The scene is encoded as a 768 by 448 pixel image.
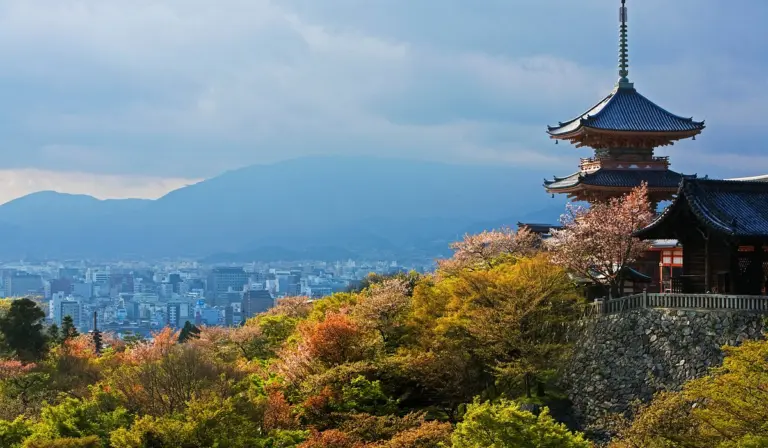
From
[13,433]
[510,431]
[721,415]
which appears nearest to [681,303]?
[721,415]

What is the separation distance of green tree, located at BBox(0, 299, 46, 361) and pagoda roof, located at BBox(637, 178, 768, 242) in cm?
2428

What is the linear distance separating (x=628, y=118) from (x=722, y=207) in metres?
11.7

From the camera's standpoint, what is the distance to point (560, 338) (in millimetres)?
27047

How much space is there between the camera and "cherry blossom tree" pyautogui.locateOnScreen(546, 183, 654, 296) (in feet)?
93.1

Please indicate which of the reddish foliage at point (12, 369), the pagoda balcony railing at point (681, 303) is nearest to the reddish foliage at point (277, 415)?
the pagoda balcony railing at point (681, 303)

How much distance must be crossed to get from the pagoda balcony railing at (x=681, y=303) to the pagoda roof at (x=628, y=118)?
1094cm

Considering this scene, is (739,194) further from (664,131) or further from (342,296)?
(342,296)

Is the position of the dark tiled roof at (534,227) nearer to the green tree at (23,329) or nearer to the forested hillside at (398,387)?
the forested hillside at (398,387)

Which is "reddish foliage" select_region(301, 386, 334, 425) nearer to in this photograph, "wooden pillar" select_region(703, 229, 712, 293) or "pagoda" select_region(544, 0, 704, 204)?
"wooden pillar" select_region(703, 229, 712, 293)

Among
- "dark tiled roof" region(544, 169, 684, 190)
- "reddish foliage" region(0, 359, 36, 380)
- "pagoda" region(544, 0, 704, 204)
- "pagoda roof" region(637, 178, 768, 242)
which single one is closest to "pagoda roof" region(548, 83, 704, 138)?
"pagoda" region(544, 0, 704, 204)

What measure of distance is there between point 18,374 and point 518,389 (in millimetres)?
17132

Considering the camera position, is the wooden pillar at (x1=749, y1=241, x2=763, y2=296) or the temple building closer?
the temple building

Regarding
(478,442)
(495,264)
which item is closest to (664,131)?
(495,264)

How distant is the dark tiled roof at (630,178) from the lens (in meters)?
34.7
